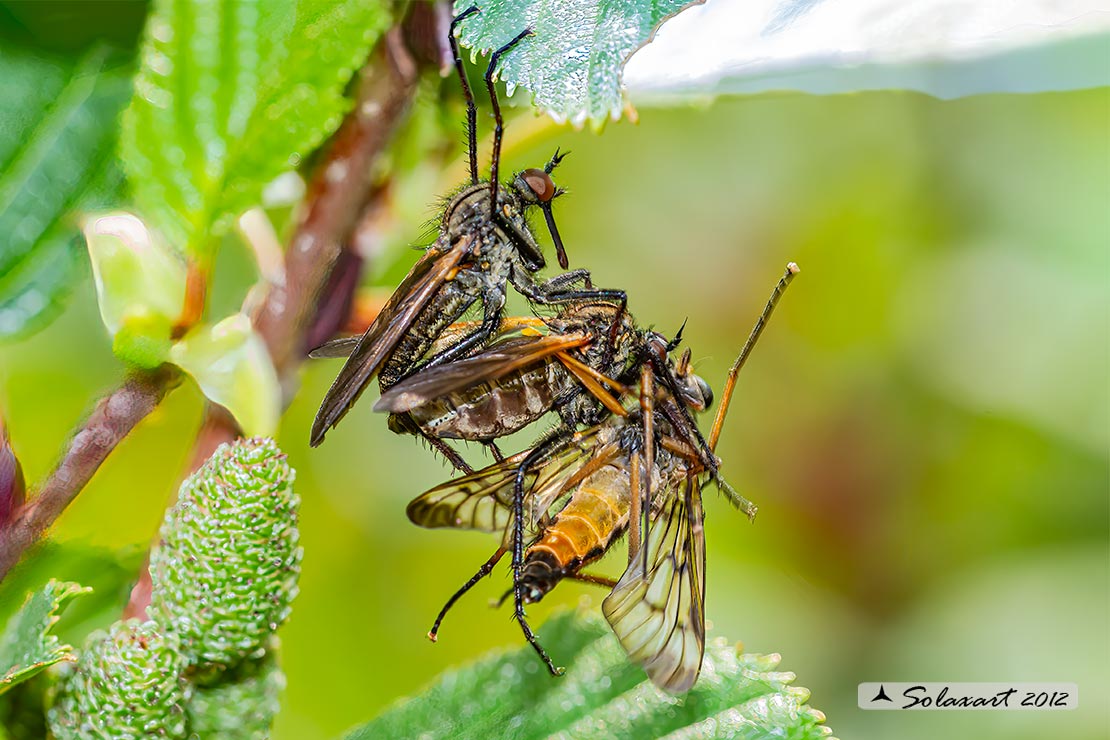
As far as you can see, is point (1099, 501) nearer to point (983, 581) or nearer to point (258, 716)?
point (983, 581)

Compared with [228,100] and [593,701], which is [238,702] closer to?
[593,701]

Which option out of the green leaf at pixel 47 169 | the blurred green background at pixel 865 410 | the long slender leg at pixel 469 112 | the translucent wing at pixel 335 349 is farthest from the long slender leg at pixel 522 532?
the blurred green background at pixel 865 410

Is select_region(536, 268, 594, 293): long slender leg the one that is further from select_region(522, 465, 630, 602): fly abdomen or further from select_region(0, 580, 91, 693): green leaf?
select_region(0, 580, 91, 693): green leaf

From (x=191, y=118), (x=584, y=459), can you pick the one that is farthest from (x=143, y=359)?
(x=584, y=459)

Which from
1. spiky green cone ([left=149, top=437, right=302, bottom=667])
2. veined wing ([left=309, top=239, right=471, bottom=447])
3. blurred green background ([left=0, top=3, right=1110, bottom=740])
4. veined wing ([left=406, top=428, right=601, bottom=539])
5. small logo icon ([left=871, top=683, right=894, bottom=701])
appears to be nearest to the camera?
spiky green cone ([left=149, top=437, right=302, bottom=667])

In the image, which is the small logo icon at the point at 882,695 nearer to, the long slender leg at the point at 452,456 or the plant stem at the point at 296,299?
the long slender leg at the point at 452,456

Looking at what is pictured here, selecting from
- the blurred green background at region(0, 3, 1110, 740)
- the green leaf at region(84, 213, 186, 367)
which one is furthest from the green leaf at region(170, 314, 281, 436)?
the blurred green background at region(0, 3, 1110, 740)

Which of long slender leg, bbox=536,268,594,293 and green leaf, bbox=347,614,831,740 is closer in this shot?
green leaf, bbox=347,614,831,740
